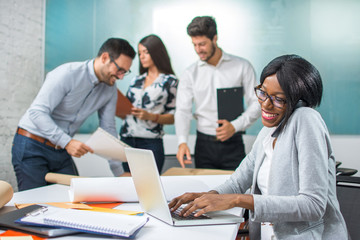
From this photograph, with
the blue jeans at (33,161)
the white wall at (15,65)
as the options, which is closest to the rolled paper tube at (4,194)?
the blue jeans at (33,161)

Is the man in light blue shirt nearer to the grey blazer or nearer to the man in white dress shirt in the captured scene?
the man in white dress shirt

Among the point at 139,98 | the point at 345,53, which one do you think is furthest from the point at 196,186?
the point at 345,53

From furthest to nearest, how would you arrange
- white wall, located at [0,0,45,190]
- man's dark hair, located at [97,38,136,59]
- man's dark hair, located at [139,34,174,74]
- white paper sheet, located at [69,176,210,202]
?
white wall, located at [0,0,45,190]
man's dark hair, located at [139,34,174,74]
man's dark hair, located at [97,38,136,59]
white paper sheet, located at [69,176,210,202]

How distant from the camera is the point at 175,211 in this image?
126cm

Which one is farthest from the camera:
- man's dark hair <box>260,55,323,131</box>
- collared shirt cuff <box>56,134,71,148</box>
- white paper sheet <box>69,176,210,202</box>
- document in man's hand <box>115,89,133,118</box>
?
document in man's hand <box>115,89,133,118</box>

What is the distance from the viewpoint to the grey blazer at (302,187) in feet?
3.68

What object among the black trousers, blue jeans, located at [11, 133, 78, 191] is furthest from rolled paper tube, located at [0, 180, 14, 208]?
the black trousers

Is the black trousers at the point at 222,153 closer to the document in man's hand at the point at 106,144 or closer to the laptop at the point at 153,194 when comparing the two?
the document in man's hand at the point at 106,144

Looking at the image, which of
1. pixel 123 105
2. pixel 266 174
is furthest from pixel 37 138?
pixel 266 174

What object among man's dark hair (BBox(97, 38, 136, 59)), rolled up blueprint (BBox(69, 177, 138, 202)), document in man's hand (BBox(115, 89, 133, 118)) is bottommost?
rolled up blueprint (BBox(69, 177, 138, 202))

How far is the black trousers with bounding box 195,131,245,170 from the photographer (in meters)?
2.50

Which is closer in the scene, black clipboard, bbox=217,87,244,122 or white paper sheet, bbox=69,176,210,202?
white paper sheet, bbox=69,176,210,202

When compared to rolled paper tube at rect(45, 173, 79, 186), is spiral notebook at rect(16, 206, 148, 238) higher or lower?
higher

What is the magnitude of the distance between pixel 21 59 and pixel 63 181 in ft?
6.42
